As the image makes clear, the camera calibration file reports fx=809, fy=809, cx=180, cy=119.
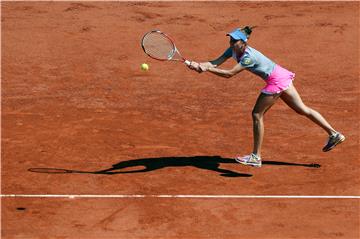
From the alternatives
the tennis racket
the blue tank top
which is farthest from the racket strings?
the blue tank top

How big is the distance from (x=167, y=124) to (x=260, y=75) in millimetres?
2920

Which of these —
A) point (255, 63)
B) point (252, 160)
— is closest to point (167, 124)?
point (252, 160)

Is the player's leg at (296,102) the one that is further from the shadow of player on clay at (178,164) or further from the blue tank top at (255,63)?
the shadow of player on clay at (178,164)

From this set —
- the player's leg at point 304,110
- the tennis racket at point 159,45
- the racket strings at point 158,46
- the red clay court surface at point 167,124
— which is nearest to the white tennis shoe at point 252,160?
the red clay court surface at point 167,124

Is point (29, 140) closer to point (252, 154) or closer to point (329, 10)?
point (252, 154)

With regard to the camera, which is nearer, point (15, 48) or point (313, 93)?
point (313, 93)

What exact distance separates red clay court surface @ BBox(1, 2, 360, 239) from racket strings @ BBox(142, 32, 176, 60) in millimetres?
1637

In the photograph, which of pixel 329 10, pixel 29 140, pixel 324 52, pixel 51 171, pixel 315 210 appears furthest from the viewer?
pixel 329 10

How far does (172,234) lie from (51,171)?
2.87 metres

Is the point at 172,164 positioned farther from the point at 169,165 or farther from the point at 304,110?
the point at 304,110

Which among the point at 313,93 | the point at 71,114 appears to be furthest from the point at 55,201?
the point at 313,93

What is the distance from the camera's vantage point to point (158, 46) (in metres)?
12.7

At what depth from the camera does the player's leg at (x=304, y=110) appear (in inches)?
476

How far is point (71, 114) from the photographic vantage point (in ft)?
49.2
